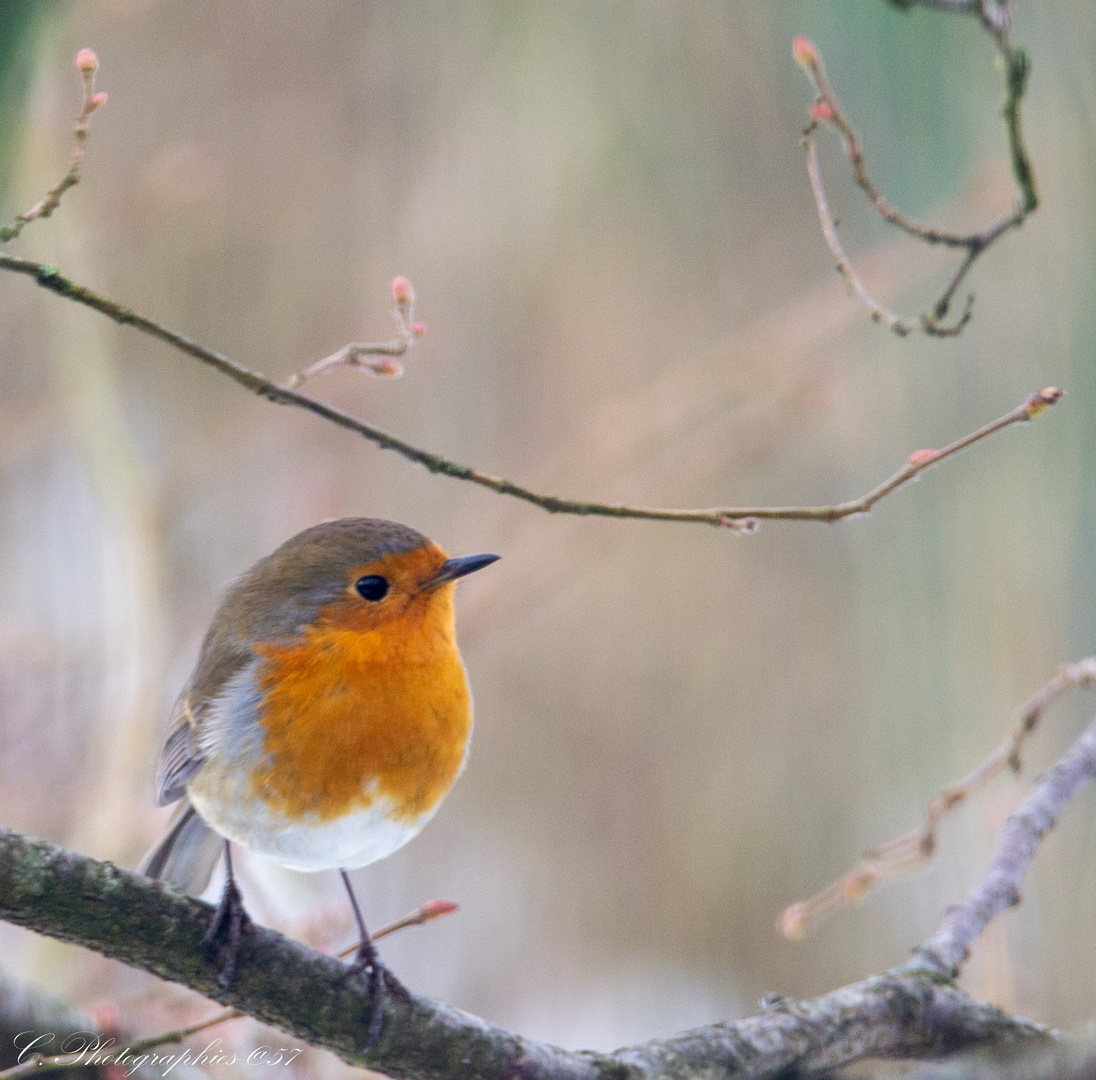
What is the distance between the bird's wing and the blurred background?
0.68 meters

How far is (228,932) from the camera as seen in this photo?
145cm

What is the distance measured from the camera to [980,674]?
322 centimetres

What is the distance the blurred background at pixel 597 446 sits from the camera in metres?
3.06

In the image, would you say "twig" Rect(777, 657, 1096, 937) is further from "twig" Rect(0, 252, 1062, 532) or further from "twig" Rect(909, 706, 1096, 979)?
"twig" Rect(0, 252, 1062, 532)

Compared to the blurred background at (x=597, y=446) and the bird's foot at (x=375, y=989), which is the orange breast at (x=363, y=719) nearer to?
the bird's foot at (x=375, y=989)

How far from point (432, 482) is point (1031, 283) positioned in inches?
80.0

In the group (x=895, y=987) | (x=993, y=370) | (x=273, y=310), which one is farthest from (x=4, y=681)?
(x=993, y=370)

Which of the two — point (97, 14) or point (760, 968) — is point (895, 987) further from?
point (97, 14)

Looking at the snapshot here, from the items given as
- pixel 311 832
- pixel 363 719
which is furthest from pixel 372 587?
pixel 311 832

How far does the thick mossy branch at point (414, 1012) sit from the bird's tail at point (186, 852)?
0.70 m

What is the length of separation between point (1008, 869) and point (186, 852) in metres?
1.47

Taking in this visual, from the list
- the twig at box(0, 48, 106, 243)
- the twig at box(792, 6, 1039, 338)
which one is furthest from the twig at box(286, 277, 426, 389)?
the twig at box(792, 6, 1039, 338)

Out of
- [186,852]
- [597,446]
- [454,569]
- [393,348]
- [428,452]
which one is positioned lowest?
[186,852]

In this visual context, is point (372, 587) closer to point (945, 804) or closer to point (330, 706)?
point (330, 706)
